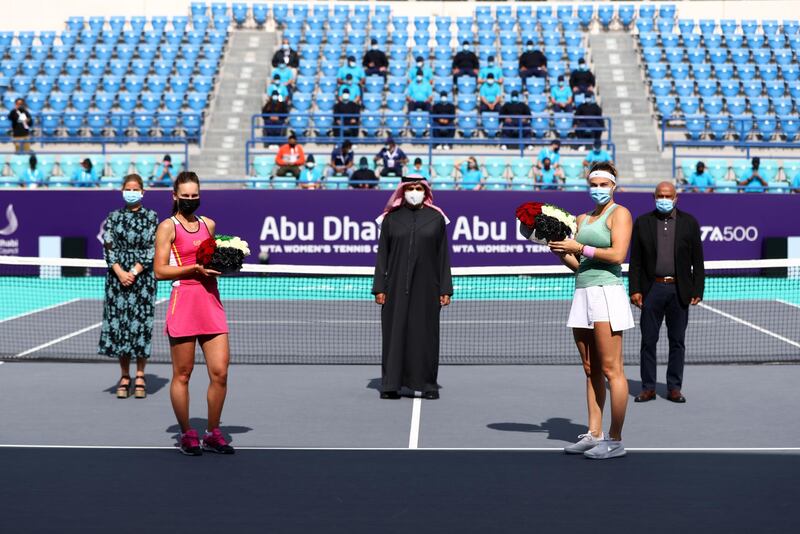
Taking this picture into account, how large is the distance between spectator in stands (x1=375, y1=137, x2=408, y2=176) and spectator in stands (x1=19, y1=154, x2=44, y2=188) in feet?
21.8

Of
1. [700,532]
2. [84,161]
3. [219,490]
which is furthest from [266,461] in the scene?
[84,161]

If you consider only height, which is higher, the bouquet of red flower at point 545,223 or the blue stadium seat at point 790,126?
the blue stadium seat at point 790,126

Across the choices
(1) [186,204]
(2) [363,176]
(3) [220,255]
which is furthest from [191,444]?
(2) [363,176]

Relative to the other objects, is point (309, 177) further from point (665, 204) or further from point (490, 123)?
point (665, 204)

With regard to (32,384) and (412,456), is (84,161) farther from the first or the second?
(412,456)

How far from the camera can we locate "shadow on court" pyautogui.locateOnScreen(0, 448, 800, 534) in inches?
265

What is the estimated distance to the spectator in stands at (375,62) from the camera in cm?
3031

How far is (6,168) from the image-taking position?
26.2 meters

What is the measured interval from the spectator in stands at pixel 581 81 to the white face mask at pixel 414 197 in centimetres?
1811

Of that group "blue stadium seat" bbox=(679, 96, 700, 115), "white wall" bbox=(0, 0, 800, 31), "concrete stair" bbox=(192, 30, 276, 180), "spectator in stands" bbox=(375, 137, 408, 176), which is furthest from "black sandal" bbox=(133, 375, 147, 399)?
"white wall" bbox=(0, 0, 800, 31)

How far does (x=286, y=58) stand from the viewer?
30.9m

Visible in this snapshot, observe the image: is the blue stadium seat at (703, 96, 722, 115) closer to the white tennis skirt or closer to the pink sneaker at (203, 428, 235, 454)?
the white tennis skirt

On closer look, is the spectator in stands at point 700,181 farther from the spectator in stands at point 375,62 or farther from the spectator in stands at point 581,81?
the spectator in stands at point 375,62

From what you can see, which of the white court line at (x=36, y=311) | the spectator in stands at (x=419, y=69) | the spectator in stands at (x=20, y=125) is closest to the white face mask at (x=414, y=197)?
the white court line at (x=36, y=311)
